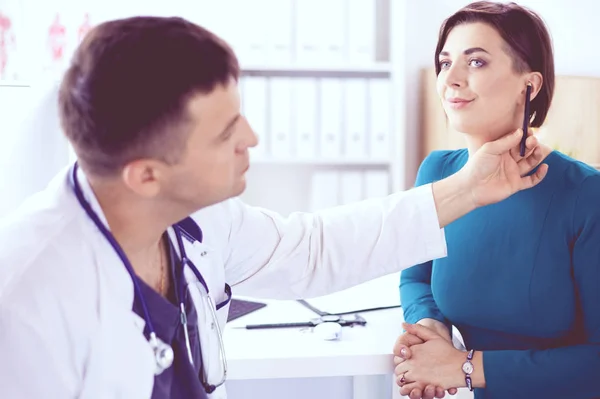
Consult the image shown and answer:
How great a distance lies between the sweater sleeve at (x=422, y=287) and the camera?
4.51ft

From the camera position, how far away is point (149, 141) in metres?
0.83

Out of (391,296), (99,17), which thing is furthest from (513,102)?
(99,17)

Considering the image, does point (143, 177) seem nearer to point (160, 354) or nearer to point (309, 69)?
point (160, 354)

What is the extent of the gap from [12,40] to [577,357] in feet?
8.58

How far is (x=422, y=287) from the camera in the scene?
4.85ft

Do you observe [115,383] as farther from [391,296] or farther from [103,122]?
[391,296]

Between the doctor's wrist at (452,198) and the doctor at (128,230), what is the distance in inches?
17.2

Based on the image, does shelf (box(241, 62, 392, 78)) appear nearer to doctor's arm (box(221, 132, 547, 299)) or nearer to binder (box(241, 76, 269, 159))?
binder (box(241, 76, 269, 159))

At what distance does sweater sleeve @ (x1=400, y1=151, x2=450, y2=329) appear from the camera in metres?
1.37

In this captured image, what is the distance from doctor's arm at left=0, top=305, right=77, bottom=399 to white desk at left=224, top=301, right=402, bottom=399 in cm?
47

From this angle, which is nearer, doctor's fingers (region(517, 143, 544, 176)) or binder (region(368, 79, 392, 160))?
doctor's fingers (region(517, 143, 544, 176))

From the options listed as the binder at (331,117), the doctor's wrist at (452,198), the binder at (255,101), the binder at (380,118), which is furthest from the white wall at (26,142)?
the binder at (380,118)

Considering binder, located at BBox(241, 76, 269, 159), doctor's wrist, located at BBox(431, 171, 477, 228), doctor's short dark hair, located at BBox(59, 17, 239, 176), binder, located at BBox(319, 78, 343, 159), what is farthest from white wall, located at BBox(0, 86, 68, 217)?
binder, located at BBox(319, 78, 343, 159)

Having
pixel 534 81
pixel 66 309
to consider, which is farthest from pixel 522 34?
pixel 66 309
